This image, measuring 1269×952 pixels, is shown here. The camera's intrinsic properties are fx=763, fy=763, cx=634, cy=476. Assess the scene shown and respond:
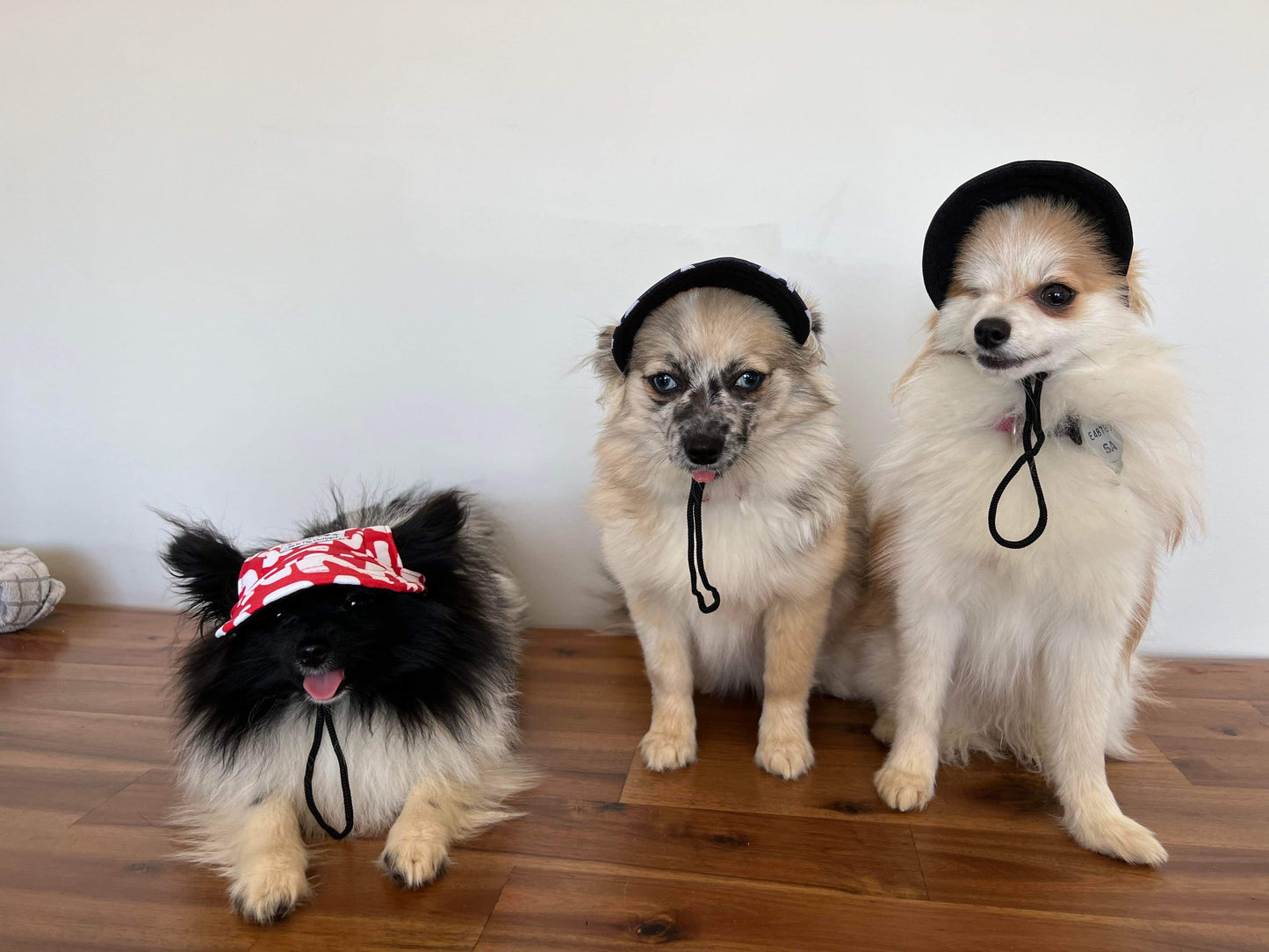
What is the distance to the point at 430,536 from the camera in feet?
5.27

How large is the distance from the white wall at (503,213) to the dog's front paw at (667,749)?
35.1 inches

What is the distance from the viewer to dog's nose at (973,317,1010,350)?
1.34 meters

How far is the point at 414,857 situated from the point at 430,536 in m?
0.61

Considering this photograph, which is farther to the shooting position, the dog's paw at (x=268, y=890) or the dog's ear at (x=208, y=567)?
the dog's ear at (x=208, y=567)

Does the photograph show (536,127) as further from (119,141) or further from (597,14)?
(119,141)

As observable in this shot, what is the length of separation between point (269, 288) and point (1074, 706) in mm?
2506

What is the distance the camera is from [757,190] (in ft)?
7.39

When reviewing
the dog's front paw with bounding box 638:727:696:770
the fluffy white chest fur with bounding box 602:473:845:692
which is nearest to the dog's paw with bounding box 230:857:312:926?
the dog's front paw with bounding box 638:727:696:770

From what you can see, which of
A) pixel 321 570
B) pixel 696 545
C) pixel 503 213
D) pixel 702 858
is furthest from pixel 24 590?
pixel 702 858

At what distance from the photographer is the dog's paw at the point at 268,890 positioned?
1.25 m

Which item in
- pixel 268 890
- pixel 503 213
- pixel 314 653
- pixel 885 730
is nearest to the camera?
pixel 268 890

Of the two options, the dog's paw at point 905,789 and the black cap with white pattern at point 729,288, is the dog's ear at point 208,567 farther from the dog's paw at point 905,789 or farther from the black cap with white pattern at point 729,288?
the dog's paw at point 905,789

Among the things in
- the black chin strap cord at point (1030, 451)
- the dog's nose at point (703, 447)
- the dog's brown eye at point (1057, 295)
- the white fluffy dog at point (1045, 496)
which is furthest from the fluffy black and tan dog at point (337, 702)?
the dog's brown eye at point (1057, 295)

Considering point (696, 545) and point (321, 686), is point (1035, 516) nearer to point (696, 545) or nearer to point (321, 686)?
point (696, 545)
